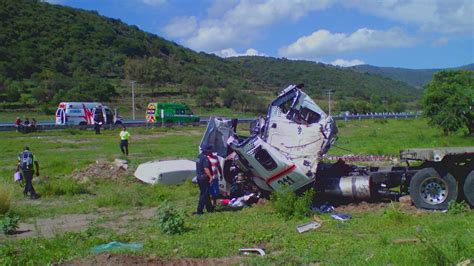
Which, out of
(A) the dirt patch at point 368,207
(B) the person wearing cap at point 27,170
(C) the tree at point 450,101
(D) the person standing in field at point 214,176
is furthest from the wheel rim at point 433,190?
(C) the tree at point 450,101

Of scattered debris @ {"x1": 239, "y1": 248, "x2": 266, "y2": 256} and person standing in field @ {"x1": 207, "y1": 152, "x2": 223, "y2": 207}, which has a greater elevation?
person standing in field @ {"x1": 207, "y1": 152, "x2": 223, "y2": 207}

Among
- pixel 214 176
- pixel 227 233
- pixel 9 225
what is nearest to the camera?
pixel 227 233

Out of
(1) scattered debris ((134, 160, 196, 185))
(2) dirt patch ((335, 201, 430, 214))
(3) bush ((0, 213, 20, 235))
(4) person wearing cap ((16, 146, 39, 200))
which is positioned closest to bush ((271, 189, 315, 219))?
(2) dirt patch ((335, 201, 430, 214))

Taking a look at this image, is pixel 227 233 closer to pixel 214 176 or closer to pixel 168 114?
pixel 214 176

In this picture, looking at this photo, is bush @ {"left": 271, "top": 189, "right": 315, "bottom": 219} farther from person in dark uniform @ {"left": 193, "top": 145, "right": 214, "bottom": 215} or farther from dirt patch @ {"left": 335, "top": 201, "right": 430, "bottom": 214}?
person in dark uniform @ {"left": 193, "top": 145, "right": 214, "bottom": 215}

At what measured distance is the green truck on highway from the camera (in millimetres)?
55594

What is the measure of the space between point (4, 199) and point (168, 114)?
4403cm

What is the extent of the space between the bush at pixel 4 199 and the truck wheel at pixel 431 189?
8747 mm

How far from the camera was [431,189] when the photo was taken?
11.4m

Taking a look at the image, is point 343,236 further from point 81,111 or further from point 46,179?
point 81,111

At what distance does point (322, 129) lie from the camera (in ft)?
40.8

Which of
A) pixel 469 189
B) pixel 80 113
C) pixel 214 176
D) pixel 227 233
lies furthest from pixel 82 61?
pixel 469 189

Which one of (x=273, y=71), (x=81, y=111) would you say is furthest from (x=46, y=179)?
(x=273, y=71)

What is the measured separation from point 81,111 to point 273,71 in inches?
5054
